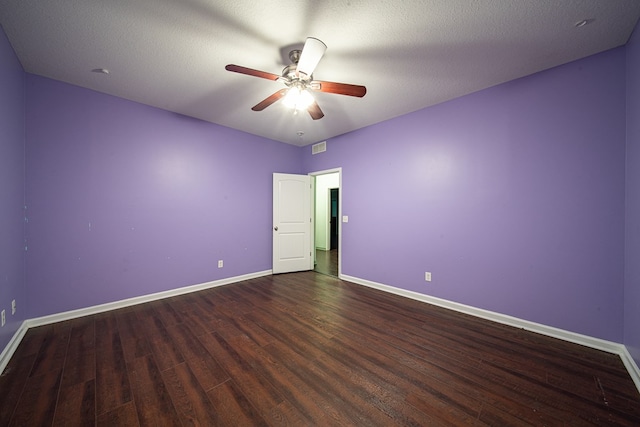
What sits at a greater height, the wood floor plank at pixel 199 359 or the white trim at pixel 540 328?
the white trim at pixel 540 328

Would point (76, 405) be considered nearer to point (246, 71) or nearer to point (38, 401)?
point (38, 401)


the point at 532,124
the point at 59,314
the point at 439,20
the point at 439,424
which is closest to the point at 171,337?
the point at 59,314

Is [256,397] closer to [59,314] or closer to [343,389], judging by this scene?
[343,389]

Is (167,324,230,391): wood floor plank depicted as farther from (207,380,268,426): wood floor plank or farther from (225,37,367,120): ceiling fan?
(225,37,367,120): ceiling fan

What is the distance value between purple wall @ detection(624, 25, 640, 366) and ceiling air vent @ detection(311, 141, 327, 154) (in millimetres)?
3651

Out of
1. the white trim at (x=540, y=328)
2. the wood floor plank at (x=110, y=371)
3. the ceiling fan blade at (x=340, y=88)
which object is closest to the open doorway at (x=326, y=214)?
the white trim at (x=540, y=328)

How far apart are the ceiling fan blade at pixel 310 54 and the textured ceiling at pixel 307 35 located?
0.28 m

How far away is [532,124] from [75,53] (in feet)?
14.9

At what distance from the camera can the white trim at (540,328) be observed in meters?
1.81

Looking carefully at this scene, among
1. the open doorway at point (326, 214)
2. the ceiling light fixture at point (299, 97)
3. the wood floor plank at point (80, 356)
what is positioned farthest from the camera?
the open doorway at point (326, 214)

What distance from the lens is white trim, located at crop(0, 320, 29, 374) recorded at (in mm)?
1792

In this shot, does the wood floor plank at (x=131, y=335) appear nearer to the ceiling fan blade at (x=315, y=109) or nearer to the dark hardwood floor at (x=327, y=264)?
the ceiling fan blade at (x=315, y=109)

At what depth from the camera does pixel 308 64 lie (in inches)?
68.6

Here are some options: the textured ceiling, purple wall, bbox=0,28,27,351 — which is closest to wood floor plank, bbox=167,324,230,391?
purple wall, bbox=0,28,27,351
